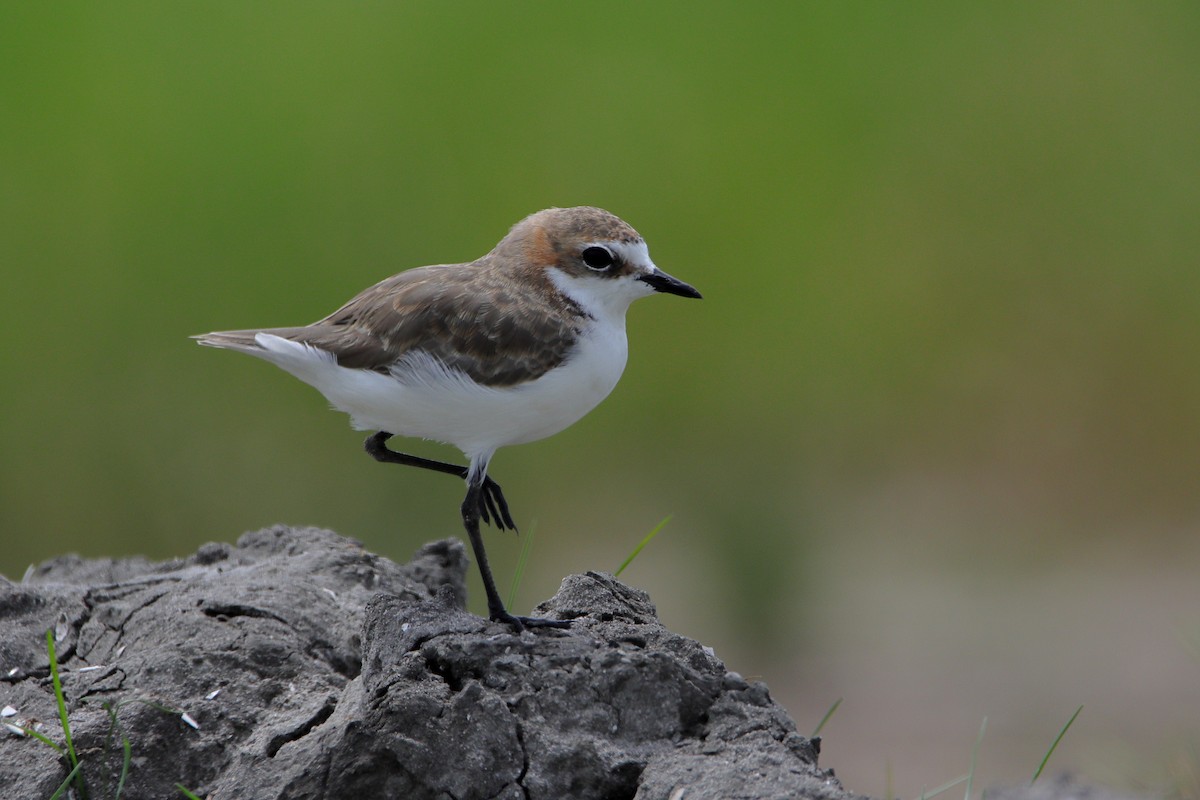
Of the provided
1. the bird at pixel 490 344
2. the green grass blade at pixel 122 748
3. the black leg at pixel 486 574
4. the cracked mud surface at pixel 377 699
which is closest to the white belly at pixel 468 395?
the bird at pixel 490 344

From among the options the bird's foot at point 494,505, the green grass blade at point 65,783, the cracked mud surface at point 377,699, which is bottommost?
the green grass blade at point 65,783

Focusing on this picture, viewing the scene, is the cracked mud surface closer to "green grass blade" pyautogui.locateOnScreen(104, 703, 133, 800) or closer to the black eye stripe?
"green grass blade" pyautogui.locateOnScreen(104, 703, 133, 800)

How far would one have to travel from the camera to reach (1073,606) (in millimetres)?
9539

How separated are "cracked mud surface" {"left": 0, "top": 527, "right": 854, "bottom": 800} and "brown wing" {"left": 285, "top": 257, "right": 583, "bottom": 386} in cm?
79

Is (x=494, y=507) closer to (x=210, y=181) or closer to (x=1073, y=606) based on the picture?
(x=210, y=181)

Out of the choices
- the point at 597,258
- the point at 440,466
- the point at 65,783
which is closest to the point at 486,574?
the point at 440,466

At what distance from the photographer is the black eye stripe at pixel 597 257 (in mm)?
4488

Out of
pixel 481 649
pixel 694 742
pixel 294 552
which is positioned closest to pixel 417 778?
pixel 481 649

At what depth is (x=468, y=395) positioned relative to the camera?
4.29 meters

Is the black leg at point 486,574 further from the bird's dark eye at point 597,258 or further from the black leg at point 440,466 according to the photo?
the bird's dark eye at point 597,258

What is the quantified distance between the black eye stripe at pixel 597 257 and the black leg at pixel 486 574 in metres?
0.85

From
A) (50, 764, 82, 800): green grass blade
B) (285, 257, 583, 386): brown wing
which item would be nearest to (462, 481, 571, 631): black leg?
(285, 257, 583, 386): brown wing

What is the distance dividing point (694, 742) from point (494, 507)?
158cm

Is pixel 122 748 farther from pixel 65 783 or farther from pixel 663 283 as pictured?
pixel 663 283
